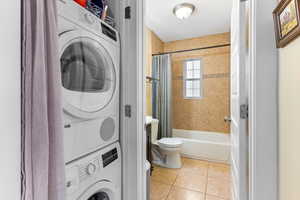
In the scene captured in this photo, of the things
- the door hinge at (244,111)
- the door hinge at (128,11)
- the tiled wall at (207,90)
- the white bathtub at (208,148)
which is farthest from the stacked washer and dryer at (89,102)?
the tiled wall at (207,90)

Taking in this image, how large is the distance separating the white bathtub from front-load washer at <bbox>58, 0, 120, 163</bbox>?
2163 millimetres

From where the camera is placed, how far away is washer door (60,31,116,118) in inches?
30.2

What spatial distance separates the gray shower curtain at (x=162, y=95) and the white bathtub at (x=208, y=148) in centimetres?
45

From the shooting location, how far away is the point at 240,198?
1.04m

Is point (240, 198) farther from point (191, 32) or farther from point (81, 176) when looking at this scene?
point (191, 32)

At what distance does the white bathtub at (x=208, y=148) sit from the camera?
2.70 metres

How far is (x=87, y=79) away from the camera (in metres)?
0.92

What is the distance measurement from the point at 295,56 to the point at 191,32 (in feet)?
9.09

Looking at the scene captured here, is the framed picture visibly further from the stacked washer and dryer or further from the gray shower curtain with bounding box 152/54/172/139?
the gray shower curtain with bounding box 152/54/172/139

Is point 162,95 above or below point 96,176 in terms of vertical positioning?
above

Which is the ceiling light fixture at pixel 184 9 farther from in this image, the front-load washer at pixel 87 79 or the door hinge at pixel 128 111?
the door hinge at pixel 128 111

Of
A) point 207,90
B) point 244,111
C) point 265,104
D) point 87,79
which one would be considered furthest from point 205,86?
point 87,79

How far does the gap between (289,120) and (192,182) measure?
1.68 m

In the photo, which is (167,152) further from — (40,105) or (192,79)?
(40,105)
